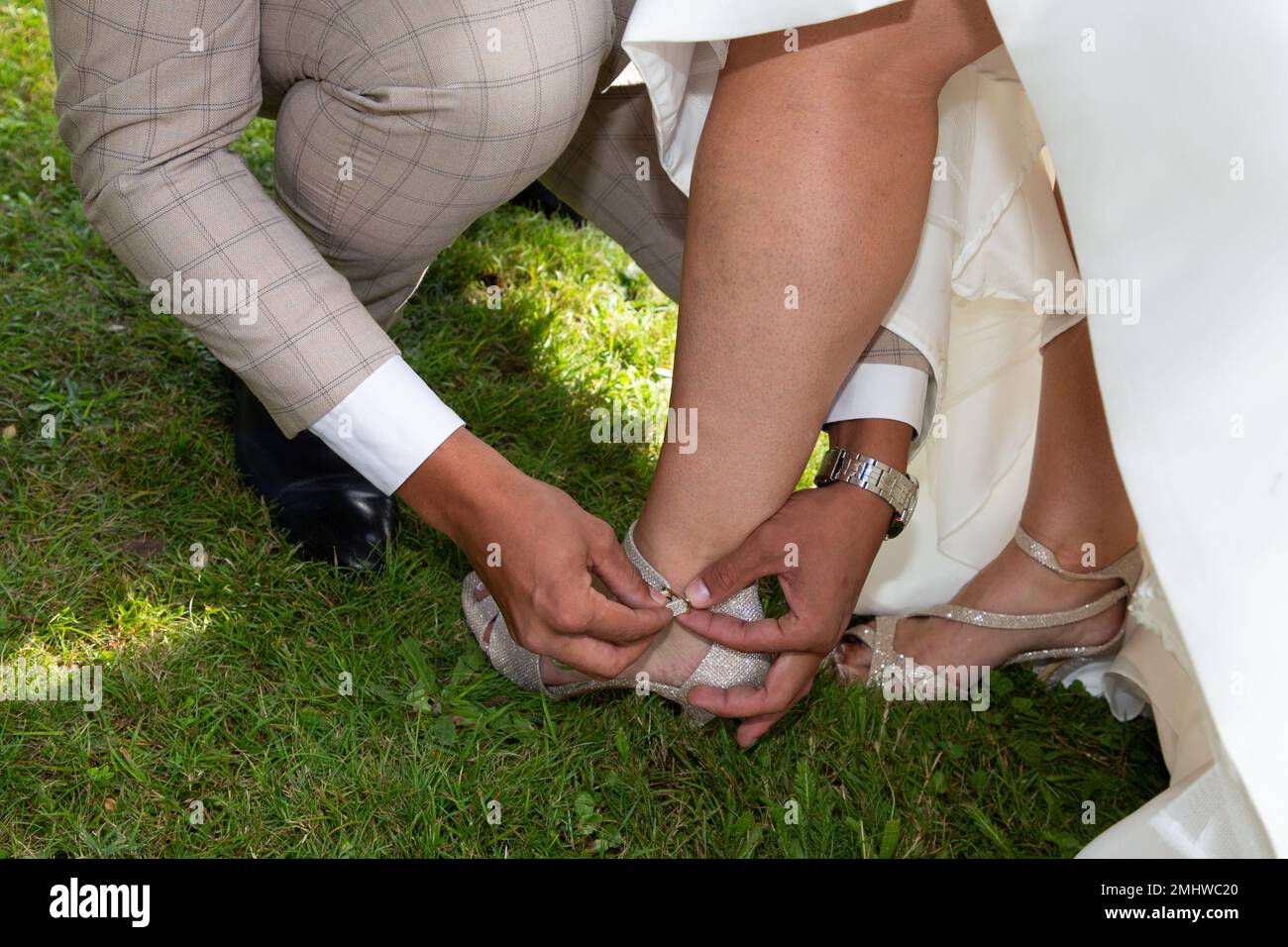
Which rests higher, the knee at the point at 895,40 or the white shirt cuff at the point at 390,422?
the knee at the point at 895,40

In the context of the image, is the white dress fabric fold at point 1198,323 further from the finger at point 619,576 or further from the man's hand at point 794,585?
the finger at point 619,576

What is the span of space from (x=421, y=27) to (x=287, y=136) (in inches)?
7.9

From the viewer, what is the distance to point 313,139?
1.24 metres

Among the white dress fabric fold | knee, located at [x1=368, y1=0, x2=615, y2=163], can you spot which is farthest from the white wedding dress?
knee, located at [x1=368, y1=0, x2=615, y2=163]

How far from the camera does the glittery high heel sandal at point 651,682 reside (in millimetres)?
1221

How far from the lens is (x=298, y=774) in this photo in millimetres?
1197

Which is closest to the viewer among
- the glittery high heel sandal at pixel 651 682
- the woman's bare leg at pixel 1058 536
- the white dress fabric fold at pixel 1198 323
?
the white dress fabric fold at pixel 1198 323

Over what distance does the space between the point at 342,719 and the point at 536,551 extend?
0.34 m

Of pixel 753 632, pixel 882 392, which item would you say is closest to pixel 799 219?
pixel 882 392

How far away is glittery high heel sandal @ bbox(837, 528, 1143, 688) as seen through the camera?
1.43 metres

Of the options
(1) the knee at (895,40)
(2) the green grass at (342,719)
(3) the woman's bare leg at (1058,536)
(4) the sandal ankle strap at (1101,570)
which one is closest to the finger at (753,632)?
(2) the green grass at (342,719)

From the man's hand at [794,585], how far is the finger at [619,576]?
3.0 inches

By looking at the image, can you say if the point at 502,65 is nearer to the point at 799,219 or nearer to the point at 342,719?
the point at 799,219

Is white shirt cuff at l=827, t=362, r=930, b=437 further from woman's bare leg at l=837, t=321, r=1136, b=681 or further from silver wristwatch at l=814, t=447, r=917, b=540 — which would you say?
woman's bare leg at l=837, t=321, r=1136, b=681
